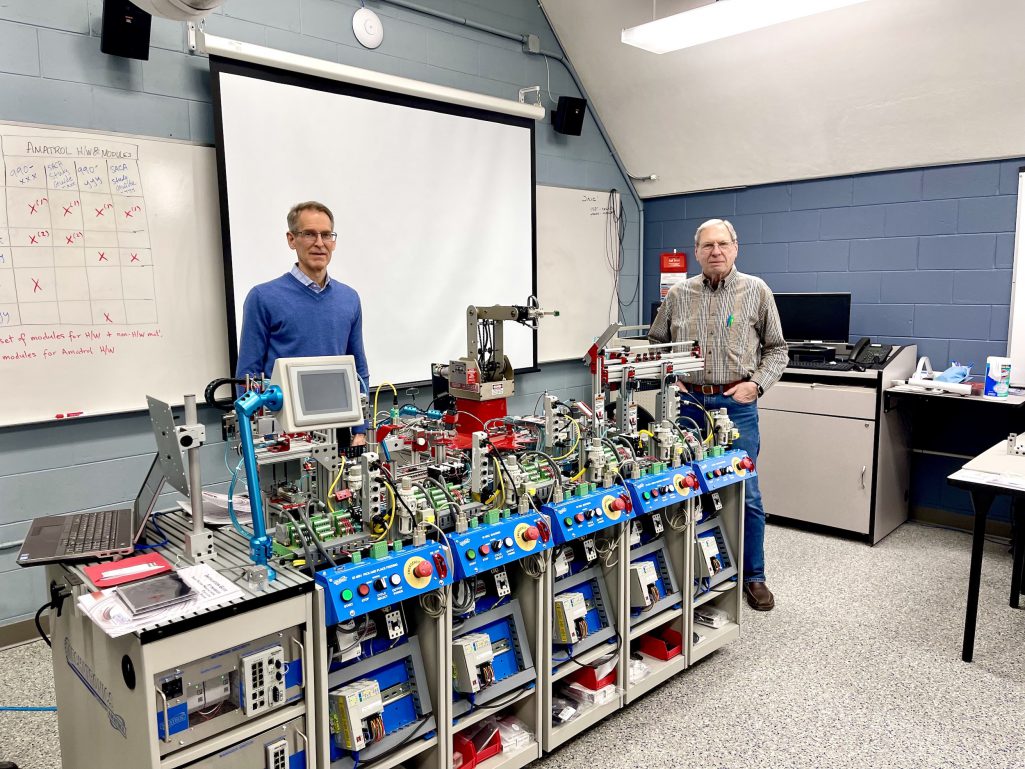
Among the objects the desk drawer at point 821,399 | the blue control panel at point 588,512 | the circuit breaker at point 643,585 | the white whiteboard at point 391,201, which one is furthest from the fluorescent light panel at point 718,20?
the circuit breaker at point 643,585

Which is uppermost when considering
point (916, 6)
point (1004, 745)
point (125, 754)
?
point (916, 6)

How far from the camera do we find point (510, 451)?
2232 mm

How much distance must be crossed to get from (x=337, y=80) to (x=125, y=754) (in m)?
3.19

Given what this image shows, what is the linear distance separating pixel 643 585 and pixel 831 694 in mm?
860

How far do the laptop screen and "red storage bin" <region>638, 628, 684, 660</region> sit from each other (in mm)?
1859

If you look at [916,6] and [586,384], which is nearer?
[916,6]

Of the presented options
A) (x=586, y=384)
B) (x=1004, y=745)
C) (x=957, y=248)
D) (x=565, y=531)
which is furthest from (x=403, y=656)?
(x=957, y=248)

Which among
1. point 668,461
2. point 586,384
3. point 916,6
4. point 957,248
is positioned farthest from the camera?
point 586,384

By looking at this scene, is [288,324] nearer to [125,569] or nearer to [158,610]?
[125,569]

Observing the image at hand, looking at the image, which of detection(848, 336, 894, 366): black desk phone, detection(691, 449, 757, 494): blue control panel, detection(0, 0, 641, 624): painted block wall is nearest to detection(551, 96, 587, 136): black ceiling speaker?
detection(0, 0, 641, 624): painted block wall

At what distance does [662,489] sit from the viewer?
249cm

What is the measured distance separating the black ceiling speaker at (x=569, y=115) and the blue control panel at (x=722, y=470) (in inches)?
114

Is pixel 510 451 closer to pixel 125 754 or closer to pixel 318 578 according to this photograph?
pixel 318 578

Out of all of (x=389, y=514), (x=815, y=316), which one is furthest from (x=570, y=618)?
(x=815, y=316)
